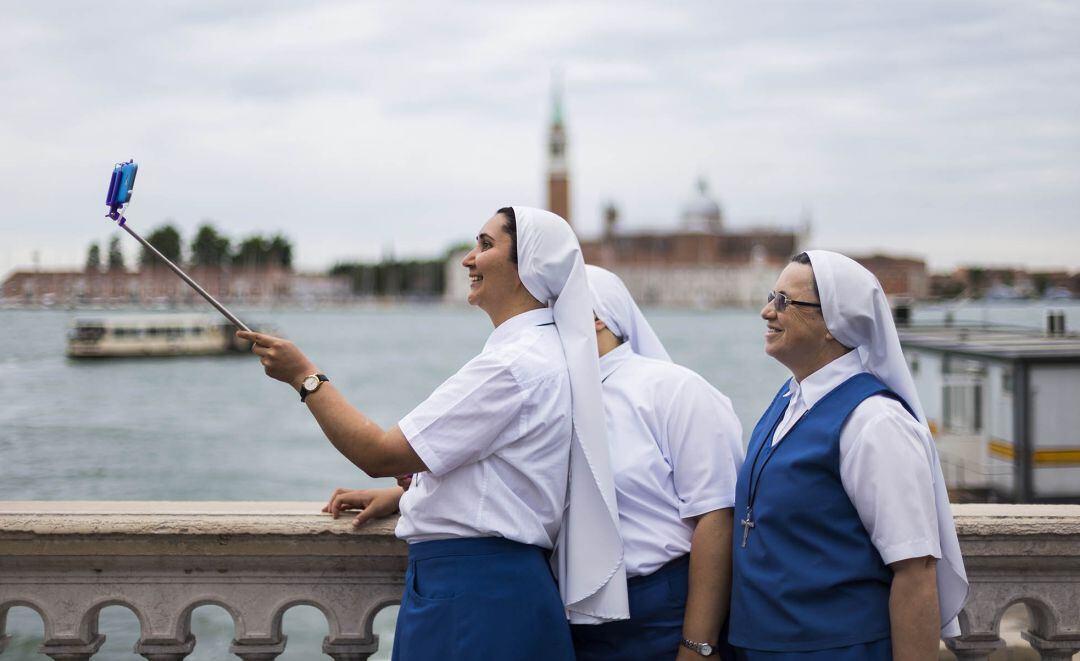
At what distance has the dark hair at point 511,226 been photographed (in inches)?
77.9

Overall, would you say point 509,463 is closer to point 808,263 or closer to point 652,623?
point 652,623

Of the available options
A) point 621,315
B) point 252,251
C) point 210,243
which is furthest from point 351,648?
point 252,251

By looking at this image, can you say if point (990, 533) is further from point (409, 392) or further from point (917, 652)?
point (409, 392)

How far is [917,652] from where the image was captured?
5.82 feet

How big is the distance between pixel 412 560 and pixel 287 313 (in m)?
124

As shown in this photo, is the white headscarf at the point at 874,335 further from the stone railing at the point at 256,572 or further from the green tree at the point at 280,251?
the green tree at the point at 280,251

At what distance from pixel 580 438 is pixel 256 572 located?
2.74 ft

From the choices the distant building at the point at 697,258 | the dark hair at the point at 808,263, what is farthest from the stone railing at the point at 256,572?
the distant building at the point at 697,258

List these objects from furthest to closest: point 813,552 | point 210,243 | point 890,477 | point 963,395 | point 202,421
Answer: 1. point 210,243
2. point 202,421
3. point 963,395
4. point 813,552
5. point 890,477

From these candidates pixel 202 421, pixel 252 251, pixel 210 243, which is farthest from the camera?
pixel 252 251

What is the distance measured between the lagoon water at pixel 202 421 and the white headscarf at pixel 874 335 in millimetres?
2134

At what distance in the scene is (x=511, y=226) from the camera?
6.53 ft

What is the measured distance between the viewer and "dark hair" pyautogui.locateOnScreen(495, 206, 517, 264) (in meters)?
1.98

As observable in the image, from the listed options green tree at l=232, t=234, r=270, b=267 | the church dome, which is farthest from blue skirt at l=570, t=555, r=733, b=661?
→ the church dome
